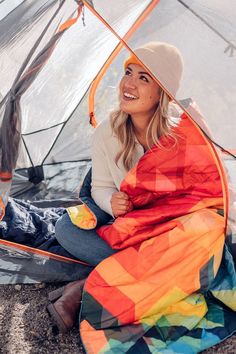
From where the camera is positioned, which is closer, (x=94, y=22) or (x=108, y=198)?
(x=108, y=198)

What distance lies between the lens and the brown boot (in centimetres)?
162

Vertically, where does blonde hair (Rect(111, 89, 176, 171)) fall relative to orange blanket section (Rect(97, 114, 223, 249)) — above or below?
above

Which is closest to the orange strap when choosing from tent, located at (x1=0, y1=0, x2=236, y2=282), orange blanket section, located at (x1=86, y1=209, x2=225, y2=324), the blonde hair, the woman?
tent, located at (x1=0, y1=0, x2=236, y2=282)

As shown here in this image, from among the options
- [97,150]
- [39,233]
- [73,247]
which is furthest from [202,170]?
[39,233]

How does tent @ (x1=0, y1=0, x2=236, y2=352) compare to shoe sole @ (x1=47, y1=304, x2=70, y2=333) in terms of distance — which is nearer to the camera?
tent @ (x1=0, y1=0, x2=236, y2=352)

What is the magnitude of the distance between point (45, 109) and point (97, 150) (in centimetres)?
60

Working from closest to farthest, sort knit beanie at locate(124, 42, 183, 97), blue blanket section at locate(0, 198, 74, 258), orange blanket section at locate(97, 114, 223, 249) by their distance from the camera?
knit beanie at locate(124, 42, 183, 97), orange blanket section at locate(97, 114, 223, 249), blue blanket section at locate(0, 198, 74, 258)

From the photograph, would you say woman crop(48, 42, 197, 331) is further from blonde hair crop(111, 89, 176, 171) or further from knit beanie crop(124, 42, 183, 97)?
knit beanie crop(124, 42, 183, 97)

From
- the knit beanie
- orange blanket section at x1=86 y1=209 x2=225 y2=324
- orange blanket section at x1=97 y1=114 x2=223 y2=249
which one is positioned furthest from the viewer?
orange blanket section at x1=97 y1=114 x2=223 y2=249

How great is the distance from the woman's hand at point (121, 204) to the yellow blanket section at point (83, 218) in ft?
0.31

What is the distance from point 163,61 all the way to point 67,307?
828mm

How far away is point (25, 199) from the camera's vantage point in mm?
2414

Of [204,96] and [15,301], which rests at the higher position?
[204,96]

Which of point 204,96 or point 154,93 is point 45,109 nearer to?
point 154,93
